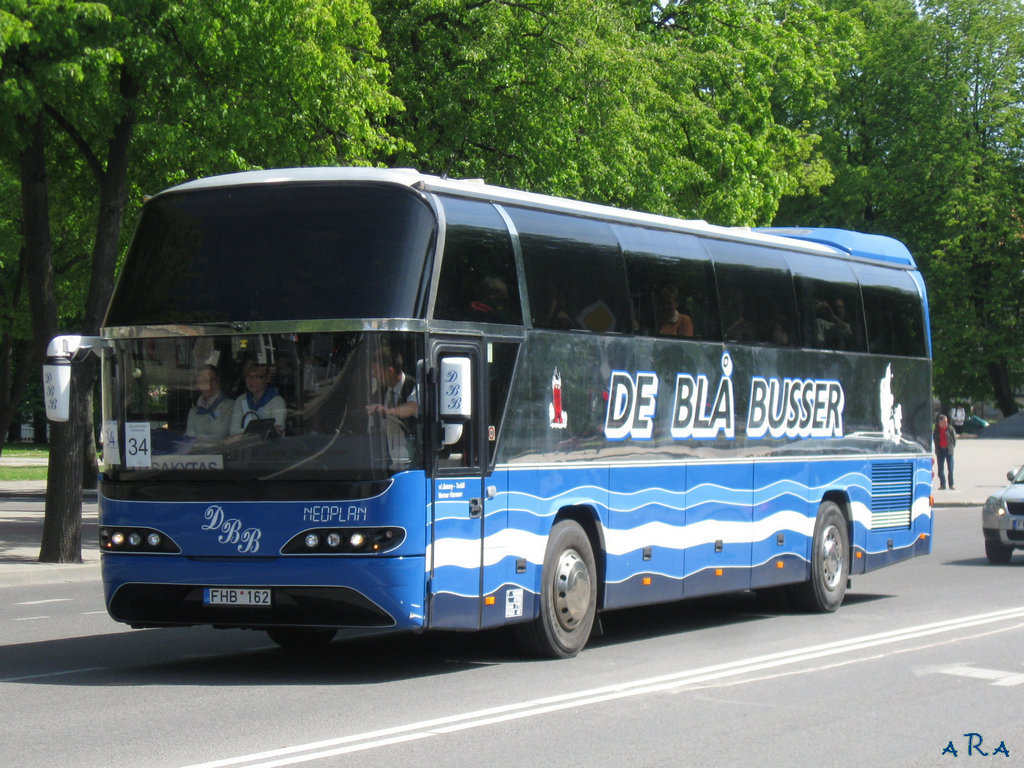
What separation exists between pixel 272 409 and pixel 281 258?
1.02 meters

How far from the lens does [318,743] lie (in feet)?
24.9

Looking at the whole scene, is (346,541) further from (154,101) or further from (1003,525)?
(1003,525)

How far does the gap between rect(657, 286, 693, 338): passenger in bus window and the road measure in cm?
260

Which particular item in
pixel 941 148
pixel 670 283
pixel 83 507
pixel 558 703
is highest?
pixel 941 148

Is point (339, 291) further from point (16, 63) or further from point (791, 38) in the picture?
point (791, 38)

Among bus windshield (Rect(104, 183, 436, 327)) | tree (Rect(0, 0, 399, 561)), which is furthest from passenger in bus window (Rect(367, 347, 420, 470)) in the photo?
tree (Rect(0, 0, 399, 561))

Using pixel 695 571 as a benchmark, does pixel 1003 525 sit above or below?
below

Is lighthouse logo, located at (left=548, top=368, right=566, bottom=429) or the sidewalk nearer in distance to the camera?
lighthouse logo, located at (left=548, top=368, right=566, bottom=429)

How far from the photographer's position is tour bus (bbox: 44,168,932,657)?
9.68 meters

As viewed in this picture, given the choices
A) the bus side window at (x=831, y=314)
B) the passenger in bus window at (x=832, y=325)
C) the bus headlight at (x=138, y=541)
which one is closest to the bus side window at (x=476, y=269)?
the bus headlight at (x=138, y=541)

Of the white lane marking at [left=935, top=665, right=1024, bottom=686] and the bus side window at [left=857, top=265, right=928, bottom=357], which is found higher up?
the bus side window at [left=857, top=265, right=928, bottom=357]

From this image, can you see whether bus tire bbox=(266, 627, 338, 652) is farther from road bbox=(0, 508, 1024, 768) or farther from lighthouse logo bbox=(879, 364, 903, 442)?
lighthouse logo bbox=(879, 364, 903, 442)

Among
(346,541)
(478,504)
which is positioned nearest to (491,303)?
(478,504)

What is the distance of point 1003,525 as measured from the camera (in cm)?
2002
